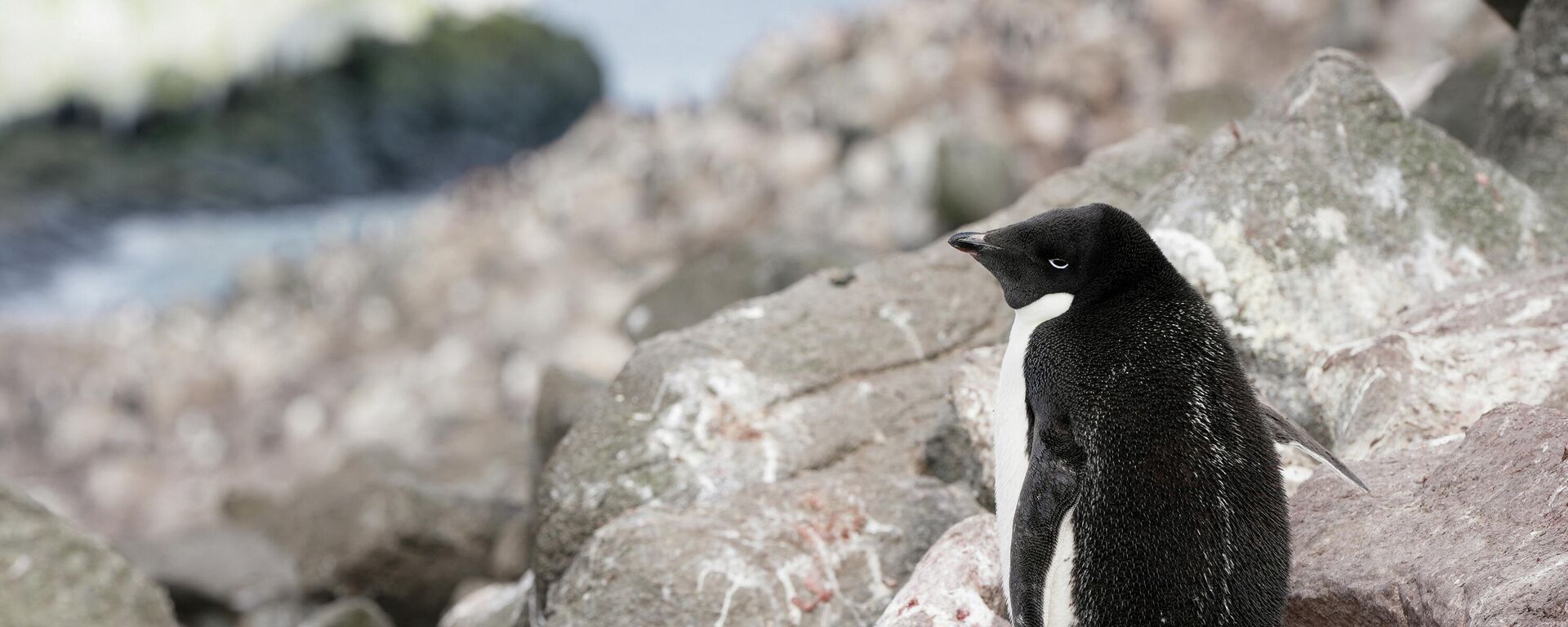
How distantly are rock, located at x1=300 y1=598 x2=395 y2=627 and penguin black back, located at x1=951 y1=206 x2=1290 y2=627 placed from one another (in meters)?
4.82

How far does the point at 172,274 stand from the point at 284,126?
6593 mm

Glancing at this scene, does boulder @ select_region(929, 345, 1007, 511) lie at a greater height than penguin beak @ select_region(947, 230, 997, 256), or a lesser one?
lesser

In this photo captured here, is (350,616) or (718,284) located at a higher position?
(718,284)

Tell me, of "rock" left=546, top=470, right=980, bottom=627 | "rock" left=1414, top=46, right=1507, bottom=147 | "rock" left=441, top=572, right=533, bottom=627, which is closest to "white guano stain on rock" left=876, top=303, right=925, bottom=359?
"rock" left=546, top=470, right=980, bottom=627

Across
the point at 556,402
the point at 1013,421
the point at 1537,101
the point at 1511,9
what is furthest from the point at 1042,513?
the point at 1511,9

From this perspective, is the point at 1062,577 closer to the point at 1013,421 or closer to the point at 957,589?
the point at 1013,421

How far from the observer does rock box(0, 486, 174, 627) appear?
5.07 meters

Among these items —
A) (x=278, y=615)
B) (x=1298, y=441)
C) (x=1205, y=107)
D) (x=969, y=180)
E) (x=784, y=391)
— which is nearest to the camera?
(x=1298, y=441)

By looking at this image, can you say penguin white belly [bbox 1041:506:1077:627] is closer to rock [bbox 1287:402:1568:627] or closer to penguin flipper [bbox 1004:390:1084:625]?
penguin flipper [bbox 1004:390:1084:625]

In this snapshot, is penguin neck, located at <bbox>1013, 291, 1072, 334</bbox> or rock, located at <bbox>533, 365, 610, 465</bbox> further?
rock, located at <bbox>533, 365, 610, 465</bbox>

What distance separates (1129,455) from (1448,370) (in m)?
1.48

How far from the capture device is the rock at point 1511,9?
5781 mm

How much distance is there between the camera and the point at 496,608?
5129 millimetres

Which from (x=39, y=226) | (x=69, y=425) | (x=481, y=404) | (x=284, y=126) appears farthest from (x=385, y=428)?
(x=284, y=126)
